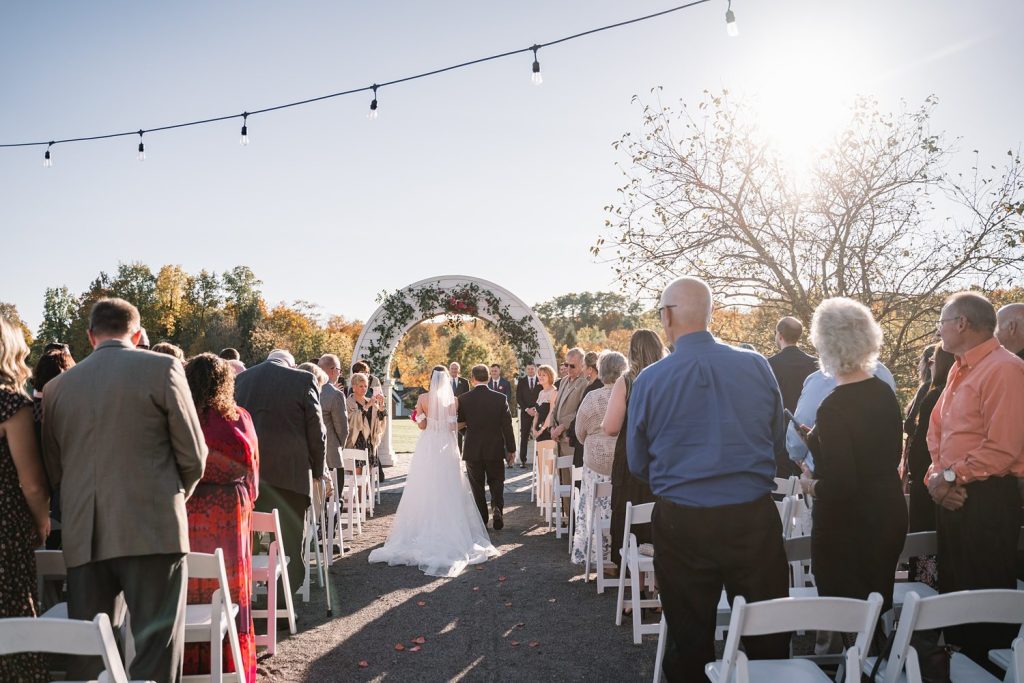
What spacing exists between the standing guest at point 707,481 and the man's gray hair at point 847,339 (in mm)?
480

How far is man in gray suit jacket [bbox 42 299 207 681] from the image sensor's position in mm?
3152

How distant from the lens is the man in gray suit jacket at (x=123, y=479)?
10.3 ft

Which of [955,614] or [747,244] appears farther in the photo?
[747,244]

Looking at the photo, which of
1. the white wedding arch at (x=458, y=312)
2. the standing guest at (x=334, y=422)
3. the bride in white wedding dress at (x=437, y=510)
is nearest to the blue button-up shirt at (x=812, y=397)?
the bride in white wedding dress at (x=437, y=510)

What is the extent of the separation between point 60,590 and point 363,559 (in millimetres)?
3442

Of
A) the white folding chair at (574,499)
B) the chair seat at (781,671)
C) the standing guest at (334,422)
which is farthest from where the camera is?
the standing guest at (334,422)

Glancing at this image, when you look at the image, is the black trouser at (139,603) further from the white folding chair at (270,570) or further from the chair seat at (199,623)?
the white folding chair at (270,570)

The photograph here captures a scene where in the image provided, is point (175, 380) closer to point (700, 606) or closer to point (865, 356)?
point (700, 606)

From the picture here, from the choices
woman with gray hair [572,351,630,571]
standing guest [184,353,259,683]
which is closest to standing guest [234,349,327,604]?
standing guest [184,353,259,683]

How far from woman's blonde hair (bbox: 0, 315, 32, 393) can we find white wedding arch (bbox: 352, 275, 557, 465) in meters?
11.6

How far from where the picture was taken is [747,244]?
33.4 feet

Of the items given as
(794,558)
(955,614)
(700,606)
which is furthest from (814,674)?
(794,558)

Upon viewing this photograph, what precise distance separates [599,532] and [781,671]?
10.8 feet

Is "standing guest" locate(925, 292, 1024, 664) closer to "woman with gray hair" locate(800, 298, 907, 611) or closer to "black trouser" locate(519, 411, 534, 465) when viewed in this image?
"woman with gray hair" locate(800, 298, 907, 611)
